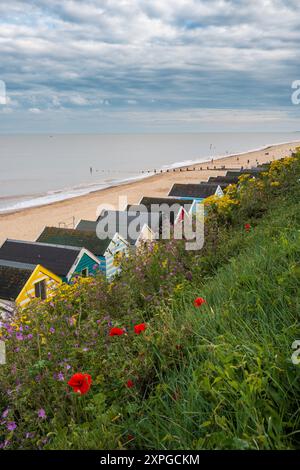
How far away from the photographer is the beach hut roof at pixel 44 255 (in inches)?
628

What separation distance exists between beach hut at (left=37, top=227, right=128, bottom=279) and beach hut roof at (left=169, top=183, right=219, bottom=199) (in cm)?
1436

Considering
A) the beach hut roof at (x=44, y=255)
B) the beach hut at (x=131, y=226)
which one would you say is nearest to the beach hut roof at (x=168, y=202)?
the beach hut at (x=131, y=226)

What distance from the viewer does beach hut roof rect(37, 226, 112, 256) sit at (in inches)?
740

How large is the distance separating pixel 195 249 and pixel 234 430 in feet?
16.9

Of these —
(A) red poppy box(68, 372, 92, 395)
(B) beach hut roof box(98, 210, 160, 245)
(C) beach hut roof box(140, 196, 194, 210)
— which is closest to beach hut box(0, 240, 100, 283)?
(B) beach hut roof box(98, 210, 160, 245)

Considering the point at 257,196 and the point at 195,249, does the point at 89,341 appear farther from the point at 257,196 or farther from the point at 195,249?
the point at 257,196

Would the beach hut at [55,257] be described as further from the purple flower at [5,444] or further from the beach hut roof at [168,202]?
the purple flower at [5,444]

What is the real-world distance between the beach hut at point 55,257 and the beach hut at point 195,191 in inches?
667

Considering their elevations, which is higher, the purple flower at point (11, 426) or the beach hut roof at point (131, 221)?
the purple flower at point (11, 426)

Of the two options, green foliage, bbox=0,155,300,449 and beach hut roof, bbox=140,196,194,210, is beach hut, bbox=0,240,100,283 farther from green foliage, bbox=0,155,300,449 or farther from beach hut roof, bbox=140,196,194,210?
beach hut roof, bbox=140,196,194,210

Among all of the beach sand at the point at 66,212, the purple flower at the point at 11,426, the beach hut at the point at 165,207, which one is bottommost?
the beach sand at the point at 66,212

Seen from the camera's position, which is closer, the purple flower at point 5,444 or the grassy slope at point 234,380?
the grassy slope at point 234,380

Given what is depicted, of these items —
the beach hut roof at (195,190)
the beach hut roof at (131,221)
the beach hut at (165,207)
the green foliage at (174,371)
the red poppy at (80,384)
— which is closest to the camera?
the green foliage at (174,371)
